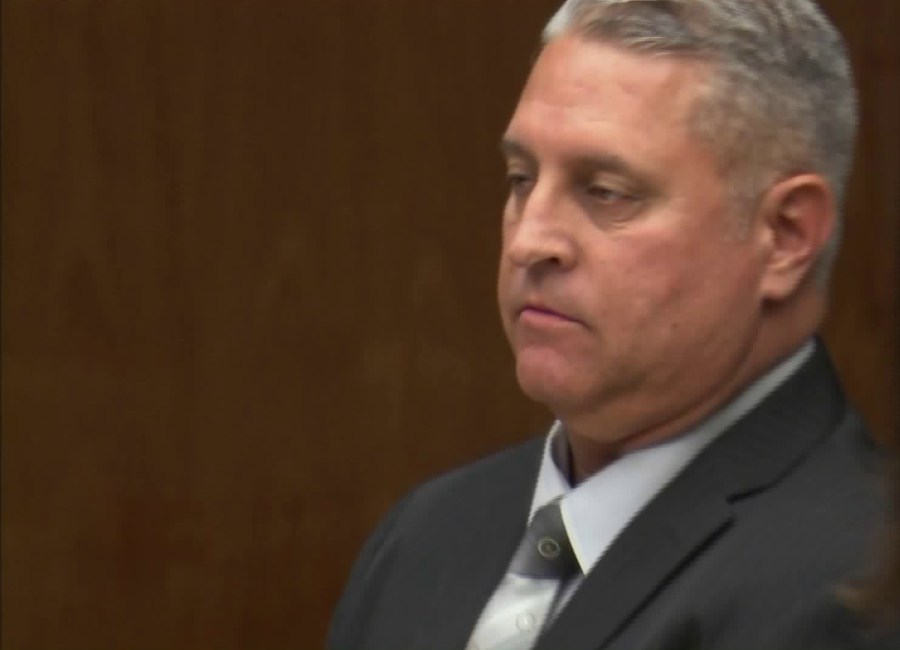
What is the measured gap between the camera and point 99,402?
7.57 feet

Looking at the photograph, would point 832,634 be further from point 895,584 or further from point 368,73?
point 368,73

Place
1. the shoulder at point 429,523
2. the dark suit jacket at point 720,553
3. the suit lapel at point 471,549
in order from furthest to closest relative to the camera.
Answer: the shoulder at point 429,523 < the suit lapel at point 471,549 < the dark suit jacket at point 720,553

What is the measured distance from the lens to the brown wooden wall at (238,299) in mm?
2273

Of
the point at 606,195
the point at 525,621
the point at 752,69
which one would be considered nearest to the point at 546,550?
the point at 525,621

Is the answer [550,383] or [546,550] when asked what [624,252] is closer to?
[550,383]

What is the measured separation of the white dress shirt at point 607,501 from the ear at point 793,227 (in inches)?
2.6

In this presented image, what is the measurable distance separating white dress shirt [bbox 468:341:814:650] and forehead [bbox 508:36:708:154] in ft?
0.72

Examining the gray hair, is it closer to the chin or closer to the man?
the man

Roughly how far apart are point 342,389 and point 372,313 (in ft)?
0.37

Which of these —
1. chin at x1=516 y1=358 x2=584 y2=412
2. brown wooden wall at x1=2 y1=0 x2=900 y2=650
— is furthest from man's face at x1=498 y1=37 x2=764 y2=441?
brown wooden wall at x1=2 y1=0 x2=900 y2=650

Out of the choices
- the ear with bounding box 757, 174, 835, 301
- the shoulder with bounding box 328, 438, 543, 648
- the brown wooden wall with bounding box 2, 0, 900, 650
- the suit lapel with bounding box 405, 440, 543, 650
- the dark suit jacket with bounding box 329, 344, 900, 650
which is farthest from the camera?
the brown wooden wall with bounding box 2, 0, 900, 650

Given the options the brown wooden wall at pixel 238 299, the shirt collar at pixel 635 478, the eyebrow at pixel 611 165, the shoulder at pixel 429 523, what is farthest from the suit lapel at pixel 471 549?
the brown wooden wall at pixel 238 299

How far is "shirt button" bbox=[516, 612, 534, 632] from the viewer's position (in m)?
1.30

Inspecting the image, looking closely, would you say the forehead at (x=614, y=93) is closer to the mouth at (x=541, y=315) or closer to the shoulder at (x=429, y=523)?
the mouth at (x=541, y=315)
